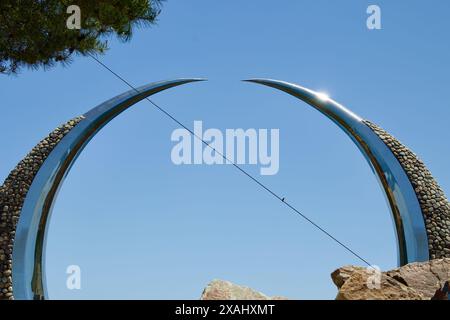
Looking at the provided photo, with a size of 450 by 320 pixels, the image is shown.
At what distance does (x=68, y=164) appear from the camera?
8492 millimetres

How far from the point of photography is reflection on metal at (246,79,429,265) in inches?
335

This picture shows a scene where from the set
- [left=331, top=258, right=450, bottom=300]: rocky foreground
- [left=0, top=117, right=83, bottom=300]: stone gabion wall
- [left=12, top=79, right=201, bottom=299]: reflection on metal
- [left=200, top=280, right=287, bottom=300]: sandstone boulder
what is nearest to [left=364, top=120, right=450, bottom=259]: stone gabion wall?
[left=331, top=258, right=450, bottom=300]: rocky foreground

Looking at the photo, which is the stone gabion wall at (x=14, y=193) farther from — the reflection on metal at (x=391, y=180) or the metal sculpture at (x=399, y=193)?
the reflection on metal at (x=391, y=180)

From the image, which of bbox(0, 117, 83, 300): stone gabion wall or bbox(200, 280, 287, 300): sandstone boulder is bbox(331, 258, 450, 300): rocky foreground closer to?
bbox(200, 280, 287, 300): sandstone boulder

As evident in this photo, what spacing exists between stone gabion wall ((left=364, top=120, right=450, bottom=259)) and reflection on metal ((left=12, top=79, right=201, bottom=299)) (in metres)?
3.31

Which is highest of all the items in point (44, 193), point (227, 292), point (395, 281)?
point (44, 193)

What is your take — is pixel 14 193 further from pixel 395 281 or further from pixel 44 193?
pixel 395 281

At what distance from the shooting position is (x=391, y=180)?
8594mm

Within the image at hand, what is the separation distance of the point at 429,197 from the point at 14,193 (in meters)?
6.10

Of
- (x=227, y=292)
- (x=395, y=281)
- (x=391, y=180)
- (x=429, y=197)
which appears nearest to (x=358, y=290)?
(x=395, y=281)

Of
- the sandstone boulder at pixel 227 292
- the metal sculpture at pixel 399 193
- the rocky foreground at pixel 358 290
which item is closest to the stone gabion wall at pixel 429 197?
the metal sculpture at pixel 399 193
